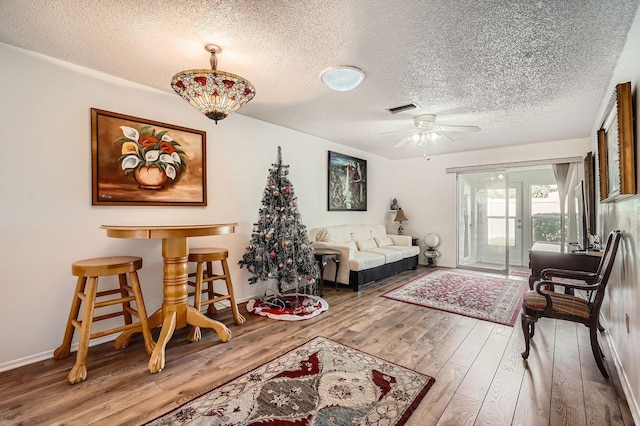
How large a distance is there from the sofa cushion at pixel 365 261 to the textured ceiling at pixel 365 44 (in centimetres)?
216

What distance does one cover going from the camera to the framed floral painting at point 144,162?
266cm

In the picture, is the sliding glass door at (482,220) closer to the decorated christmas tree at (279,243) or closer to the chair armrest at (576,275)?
the chair armrest at (576,275)

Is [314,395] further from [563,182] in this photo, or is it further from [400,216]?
[563,182]

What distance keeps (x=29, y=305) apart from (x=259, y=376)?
6.33 ft

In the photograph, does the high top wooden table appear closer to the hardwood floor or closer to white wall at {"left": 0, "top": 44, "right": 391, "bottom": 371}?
the hardwood floor

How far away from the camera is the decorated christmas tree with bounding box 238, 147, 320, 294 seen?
355 centimetres

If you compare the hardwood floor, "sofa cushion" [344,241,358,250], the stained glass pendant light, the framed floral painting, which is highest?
the stained glass pendant light

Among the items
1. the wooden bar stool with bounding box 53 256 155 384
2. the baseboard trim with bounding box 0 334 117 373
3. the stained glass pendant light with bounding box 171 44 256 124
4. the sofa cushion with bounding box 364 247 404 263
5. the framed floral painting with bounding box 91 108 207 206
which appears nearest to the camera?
the stained glass pendant light with bounding box 171 44 256 124

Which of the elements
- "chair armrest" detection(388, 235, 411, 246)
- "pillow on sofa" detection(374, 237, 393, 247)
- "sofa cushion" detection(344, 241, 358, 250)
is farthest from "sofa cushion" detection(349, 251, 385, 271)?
"chair armrest" detection(388, 235, 411, 246)

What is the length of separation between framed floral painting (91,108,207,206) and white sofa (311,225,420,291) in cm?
211

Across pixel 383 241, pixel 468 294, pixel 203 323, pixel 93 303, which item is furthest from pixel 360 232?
pixel 93 303

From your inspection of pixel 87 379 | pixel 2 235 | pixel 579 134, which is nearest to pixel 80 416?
pixel 87 379

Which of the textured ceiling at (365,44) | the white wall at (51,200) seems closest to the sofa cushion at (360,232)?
the textured ceiling at (365,44)

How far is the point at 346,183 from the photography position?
5535mm
